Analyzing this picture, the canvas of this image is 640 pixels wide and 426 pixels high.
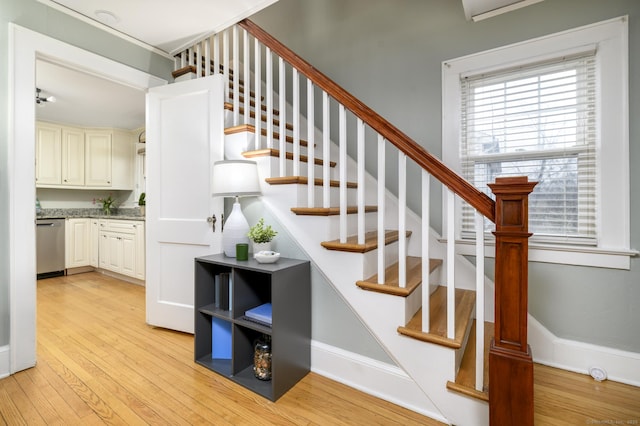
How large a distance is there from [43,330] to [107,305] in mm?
699

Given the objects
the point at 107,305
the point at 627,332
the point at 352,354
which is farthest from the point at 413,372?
the point at 107,305

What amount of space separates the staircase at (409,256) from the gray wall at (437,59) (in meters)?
Answer: 0.39

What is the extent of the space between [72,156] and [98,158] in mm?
337

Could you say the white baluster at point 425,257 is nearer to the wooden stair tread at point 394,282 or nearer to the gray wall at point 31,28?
the wooden stair tread at point 394,282

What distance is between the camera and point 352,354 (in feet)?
5.98

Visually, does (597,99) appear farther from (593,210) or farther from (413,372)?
(413,372)

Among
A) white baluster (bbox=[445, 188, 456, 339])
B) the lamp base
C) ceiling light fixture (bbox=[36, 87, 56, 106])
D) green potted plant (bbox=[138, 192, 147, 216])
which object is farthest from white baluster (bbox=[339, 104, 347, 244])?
green potted plant (bbox=[138, 192, 147, 216])

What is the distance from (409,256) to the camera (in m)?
2.47

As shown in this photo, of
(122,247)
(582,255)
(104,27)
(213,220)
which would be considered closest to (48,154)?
(122,247)

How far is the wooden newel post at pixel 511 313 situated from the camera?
3.91 ft

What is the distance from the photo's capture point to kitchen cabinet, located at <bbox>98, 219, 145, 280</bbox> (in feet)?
13.4

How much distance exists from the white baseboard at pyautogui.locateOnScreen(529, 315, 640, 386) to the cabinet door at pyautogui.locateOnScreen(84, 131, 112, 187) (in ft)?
20.0

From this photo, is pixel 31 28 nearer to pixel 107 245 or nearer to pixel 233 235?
pixel 233 235

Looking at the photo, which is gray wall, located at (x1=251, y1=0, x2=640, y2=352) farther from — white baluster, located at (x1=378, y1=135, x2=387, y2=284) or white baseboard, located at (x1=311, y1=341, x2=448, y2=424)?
white baseboard, located at (x1=311, y1=341, x2=448, y2=424)
